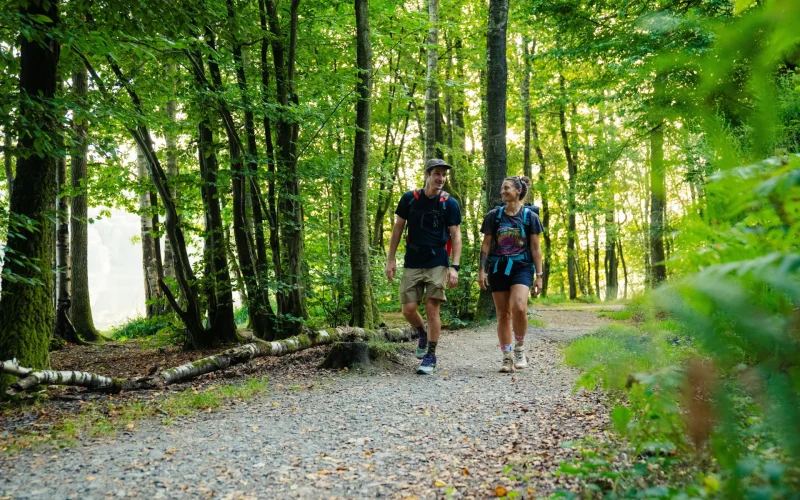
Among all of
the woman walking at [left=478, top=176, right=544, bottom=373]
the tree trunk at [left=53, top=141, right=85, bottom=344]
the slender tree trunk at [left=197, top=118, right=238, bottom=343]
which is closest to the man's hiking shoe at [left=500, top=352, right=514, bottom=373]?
the woman walking at [left=478, top=176, right=544, bottom=373]

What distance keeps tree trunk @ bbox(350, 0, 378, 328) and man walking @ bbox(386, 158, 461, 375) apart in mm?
2562

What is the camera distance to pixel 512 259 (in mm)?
6215

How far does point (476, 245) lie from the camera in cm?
1208

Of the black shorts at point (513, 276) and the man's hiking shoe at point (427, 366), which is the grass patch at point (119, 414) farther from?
the black shorts at point (513, 276)

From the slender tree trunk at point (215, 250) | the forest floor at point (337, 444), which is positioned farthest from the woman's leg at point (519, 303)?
the slender tree trunk at point (215, 250)

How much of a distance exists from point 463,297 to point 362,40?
19.5 feet

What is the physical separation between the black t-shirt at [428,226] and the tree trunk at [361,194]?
2606 millimetres

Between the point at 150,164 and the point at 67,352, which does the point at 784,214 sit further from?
the point at 67,352

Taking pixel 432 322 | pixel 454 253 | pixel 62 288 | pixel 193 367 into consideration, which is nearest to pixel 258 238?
pixel 193 367

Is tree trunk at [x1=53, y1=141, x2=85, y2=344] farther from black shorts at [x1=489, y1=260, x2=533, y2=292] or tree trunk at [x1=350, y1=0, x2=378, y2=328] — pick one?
black shorts at [x1=489, y1=260, x2=533, y2=292]

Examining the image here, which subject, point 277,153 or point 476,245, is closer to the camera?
point 277,153

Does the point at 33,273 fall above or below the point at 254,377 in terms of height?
above

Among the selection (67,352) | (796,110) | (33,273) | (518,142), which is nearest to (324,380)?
(33,273)

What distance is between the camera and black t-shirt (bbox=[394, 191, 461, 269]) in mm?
6301
